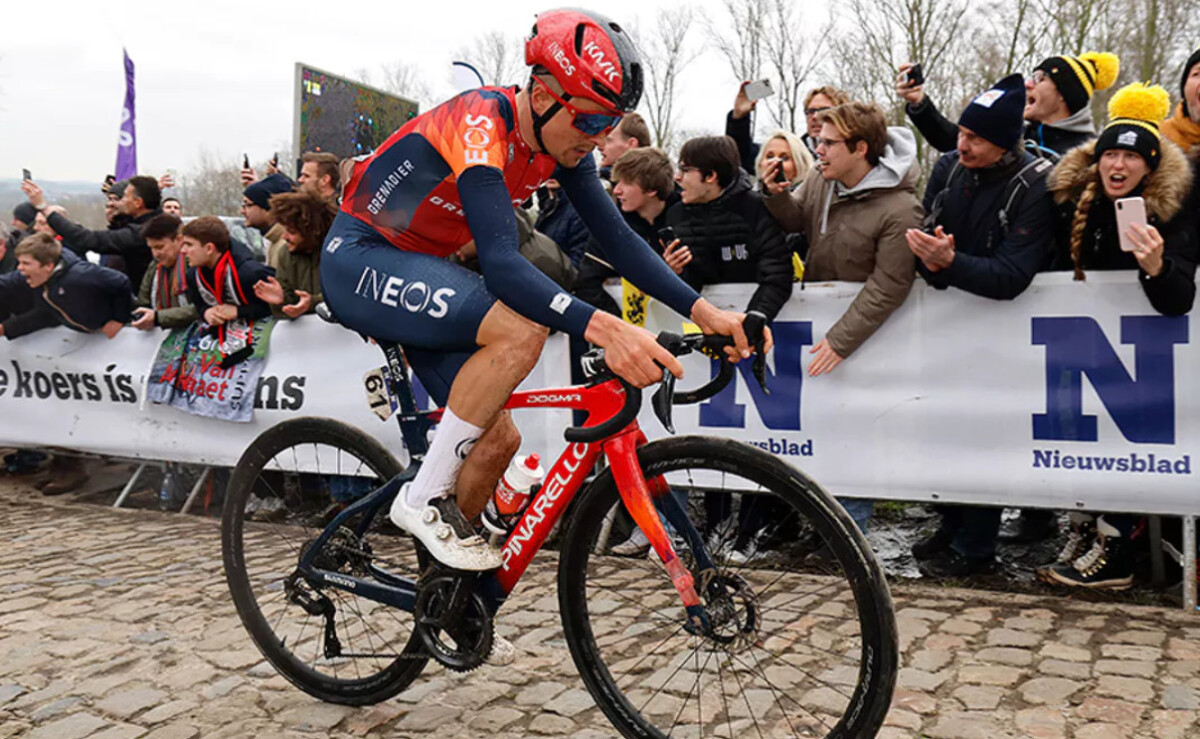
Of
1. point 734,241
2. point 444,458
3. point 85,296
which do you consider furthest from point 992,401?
point 85,296

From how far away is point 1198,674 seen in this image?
377cm

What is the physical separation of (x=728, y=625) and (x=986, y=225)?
2.96 meters

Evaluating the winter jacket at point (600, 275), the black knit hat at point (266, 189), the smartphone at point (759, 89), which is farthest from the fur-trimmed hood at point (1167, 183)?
the black knit hat at point (266, 189)

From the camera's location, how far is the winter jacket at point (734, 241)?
17.9 feet

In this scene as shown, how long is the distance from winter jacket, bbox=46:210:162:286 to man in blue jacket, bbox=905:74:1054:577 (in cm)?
634

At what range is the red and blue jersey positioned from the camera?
2.94m

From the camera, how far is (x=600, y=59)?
280 centimetres

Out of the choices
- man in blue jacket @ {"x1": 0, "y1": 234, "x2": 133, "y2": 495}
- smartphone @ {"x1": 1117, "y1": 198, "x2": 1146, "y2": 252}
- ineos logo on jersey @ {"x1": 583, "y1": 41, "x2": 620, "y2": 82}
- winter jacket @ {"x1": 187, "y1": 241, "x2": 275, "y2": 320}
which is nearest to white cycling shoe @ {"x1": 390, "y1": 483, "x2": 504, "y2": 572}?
ineos logo on jersey @ {"x1": 583, "y1": 41, "x2": 620, "y2": 82}

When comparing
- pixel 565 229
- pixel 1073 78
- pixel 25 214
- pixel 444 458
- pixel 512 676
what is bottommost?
pixel 512 676

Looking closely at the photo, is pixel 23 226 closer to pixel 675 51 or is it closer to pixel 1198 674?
pixel 1198 674

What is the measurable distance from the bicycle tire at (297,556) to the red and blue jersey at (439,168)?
2.52 feet

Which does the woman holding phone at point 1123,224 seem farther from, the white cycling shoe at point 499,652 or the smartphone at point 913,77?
the white cycling shoe at point 499,652

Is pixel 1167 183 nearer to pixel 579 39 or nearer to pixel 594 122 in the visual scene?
pixel 594 122

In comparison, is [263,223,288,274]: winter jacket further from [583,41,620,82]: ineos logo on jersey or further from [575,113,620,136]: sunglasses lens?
[583,41,620,82]: ineos logo on jersey
